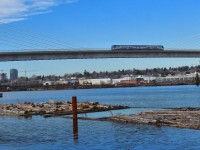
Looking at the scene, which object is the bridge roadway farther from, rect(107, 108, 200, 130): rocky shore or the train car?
rect(107, 108, 200, 130): rocky shore

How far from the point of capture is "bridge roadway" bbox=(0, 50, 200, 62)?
8075 cm

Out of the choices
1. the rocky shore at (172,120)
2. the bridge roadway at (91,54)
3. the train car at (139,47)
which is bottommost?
the rocky shore at (172,120)

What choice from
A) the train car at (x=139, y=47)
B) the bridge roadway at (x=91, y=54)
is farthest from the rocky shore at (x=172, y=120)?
the train car at (x=139, y=47)

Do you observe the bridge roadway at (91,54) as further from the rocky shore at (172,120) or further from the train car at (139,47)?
the rocky shore at (172,120)

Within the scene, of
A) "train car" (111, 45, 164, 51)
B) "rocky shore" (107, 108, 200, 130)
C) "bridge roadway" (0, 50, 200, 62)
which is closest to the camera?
"rocky shore" (107, 108, 200, 130)

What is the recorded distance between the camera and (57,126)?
28.9m

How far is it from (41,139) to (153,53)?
7633 centimetres

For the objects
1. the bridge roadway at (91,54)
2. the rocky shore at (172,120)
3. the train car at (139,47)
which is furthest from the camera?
the train car at (139,47)

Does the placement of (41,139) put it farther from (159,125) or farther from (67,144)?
(159,125)

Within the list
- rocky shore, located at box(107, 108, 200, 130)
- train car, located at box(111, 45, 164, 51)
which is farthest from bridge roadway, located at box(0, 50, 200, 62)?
rocky shore, located at box(107, 108, 200, 130)

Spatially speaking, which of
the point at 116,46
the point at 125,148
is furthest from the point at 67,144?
the point at 116,46

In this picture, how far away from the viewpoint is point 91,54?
90.6 m

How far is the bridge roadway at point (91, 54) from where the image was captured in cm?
8075

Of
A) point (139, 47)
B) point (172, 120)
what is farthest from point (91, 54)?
point (172, 120)
